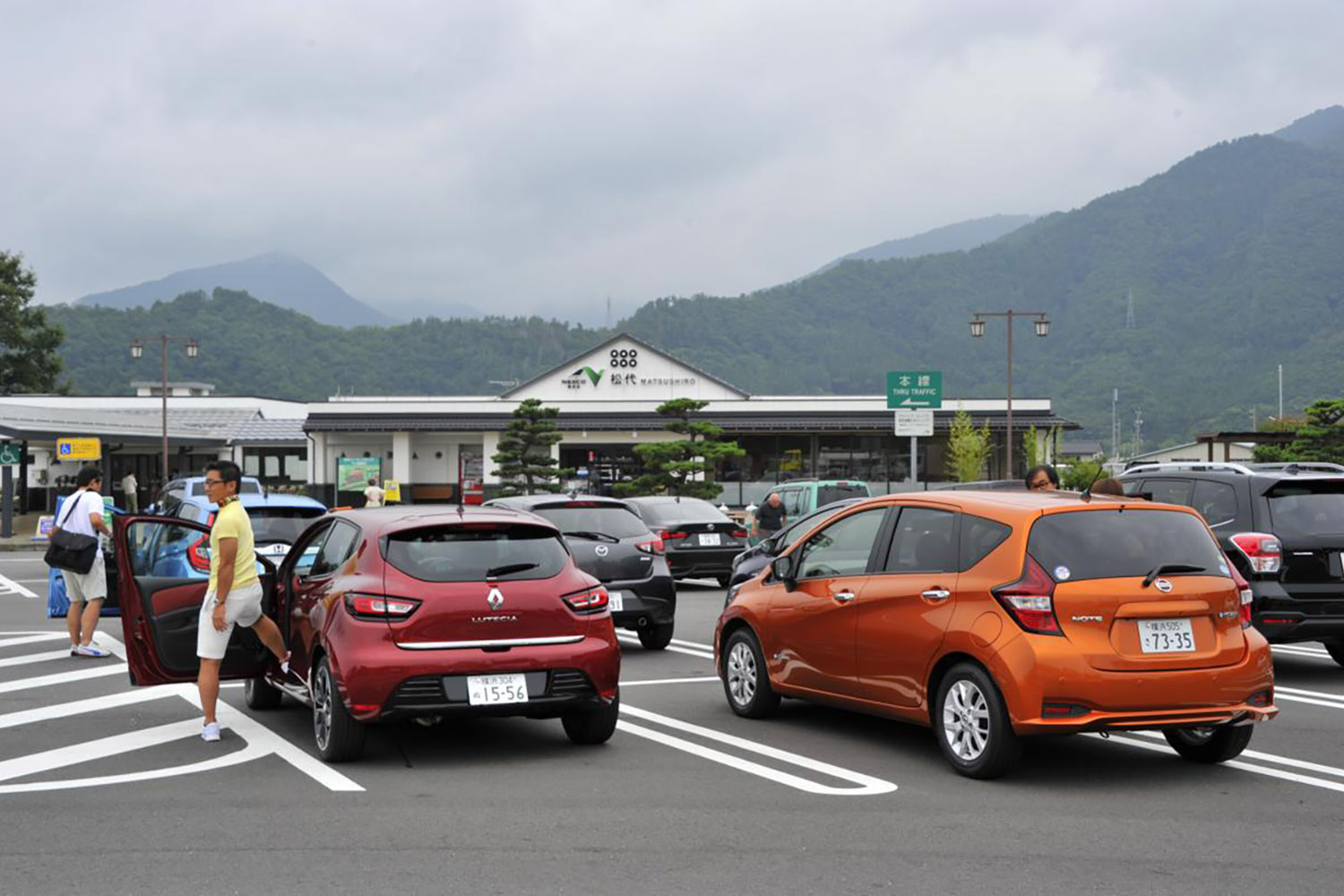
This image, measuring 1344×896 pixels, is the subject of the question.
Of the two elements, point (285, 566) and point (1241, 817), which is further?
point (285, 566)

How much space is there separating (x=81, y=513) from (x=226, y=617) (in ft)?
17.2

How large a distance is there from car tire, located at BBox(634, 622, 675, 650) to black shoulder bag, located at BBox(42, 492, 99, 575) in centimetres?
549

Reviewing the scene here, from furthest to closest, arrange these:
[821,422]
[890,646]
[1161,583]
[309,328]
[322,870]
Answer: [309,328]
[821,422]
[890,646]
[1161,583]
[322,870]

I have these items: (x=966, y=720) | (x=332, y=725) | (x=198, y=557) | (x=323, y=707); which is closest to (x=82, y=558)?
(x=198, y=557)

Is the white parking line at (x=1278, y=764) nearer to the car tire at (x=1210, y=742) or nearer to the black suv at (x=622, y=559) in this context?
the car tire at (x=1210, y=742)

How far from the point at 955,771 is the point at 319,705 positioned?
386 cm

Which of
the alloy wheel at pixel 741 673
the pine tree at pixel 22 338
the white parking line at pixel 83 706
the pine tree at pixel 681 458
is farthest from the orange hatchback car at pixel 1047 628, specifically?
the pine tree at pixel 22 338

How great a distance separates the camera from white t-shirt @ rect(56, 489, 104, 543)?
501 inches

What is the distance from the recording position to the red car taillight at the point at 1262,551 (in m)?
11.1

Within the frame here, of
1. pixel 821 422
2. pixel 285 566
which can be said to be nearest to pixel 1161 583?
pixel 285 566

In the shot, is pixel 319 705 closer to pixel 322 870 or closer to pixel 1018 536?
pixel 322 870

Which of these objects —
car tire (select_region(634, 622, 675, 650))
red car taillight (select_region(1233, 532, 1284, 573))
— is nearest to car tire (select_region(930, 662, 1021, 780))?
red car taillight (select_region(1233, 532, 1284, 573))

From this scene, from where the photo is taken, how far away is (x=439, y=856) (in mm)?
5887

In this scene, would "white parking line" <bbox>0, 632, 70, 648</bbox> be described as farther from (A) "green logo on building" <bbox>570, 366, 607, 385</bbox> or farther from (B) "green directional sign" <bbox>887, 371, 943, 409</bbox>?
(A) "green logo on building" <bbox>570, 366, 607, 385</bbox>
